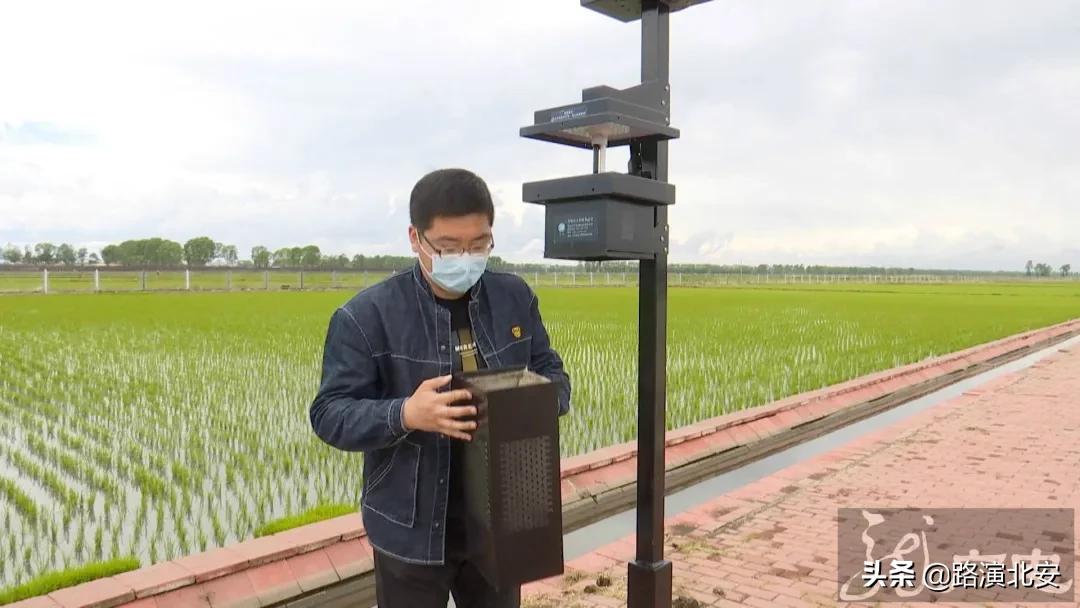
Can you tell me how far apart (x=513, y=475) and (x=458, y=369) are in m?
0.29

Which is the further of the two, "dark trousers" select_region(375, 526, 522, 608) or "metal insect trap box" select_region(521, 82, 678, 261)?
"metal insect trap box" select_region(521, 82, 678, 261)

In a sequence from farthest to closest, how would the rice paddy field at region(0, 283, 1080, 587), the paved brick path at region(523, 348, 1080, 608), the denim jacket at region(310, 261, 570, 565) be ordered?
the rice paddy field at region(0, 283, 1080, 587), the paved brick path at region(523, 348, 1080, 608), the denim jacket at region(310, 261, 570, 565)

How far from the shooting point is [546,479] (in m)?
A: 1.67

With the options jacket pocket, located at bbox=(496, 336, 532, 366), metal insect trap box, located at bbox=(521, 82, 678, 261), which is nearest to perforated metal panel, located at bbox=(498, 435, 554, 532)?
jacket pocket, located at bbox=(496, 336, 532, 366)

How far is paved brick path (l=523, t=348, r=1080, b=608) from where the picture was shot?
3389mm

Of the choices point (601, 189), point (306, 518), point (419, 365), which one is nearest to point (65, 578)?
point (306, 518)

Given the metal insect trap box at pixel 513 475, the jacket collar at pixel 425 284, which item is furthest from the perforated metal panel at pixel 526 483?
the jacket collar at pixel 425 284

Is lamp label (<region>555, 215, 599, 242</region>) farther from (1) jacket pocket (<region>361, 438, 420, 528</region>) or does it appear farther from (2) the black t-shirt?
(1) jacket pocket (<region>361, 438, 420, 528</region>)

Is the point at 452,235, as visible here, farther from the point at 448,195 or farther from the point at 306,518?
the point at 306,518

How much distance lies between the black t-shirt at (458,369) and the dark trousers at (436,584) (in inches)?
2.1

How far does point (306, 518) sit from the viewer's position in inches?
156

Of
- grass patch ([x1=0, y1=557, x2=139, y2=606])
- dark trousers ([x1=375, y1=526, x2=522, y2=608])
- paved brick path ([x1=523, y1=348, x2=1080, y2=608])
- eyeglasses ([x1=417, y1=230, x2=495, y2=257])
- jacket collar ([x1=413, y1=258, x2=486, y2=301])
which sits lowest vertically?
paved brick path ([x1=523, y1=348, x2=1080, y2=608])

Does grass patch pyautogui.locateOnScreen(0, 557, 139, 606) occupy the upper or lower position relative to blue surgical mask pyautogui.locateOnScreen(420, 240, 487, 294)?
lower

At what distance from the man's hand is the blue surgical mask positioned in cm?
28
